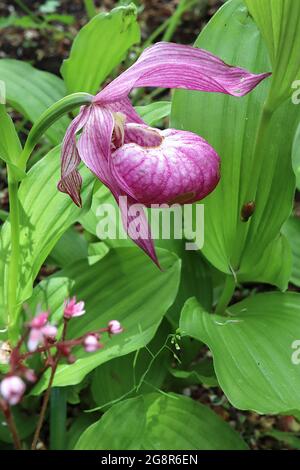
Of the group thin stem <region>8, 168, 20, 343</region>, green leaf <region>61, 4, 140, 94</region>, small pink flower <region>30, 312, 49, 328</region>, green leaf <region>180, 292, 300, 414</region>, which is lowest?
green leaf <region>180, 292, 300, 414</region>

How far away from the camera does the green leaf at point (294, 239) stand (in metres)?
1.38

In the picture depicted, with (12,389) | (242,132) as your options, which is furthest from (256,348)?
(12,389)

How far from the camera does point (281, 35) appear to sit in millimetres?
964

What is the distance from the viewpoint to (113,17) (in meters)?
1.23

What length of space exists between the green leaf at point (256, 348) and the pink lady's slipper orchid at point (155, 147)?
0.27 metres

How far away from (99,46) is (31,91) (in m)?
0.21

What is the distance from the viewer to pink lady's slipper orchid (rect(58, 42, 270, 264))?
2.92 ft

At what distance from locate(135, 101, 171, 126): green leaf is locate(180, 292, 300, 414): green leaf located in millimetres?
374

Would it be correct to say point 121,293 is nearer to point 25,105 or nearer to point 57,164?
point 57,164

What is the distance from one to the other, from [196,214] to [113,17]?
1.42 feet

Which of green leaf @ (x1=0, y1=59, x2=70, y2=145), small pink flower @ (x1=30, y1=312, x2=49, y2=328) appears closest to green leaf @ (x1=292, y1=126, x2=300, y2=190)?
green leaf @ (x1=0, y1=59, x2=70, y2=145)

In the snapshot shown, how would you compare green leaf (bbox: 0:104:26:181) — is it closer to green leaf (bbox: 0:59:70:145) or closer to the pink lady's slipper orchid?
the pink lady's slipper orchid

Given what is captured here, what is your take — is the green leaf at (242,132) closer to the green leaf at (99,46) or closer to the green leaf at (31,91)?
the green leaf at (99,46)
